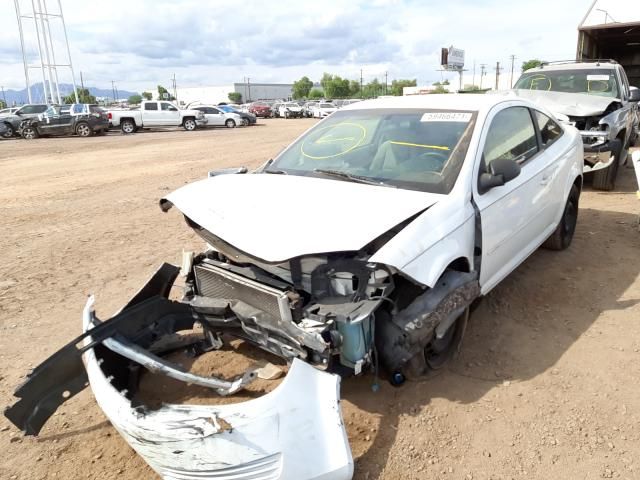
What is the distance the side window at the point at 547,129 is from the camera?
15.1 ft

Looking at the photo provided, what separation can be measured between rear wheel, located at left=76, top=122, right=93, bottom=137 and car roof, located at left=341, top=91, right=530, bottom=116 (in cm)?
2268

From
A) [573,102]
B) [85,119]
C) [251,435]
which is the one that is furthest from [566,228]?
[85,119]

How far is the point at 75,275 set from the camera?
5133 millimetres

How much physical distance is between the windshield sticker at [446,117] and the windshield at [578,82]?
6613mm

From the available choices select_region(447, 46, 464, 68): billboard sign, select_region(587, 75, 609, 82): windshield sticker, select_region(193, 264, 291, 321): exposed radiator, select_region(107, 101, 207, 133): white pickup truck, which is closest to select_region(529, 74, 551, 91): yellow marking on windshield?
select_region(587, 75, 609, 82): windshield sticker

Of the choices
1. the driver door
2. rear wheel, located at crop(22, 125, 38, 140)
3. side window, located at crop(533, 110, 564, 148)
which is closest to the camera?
the driver door

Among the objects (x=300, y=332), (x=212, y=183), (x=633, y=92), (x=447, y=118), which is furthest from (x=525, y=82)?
(x=300, y=332)

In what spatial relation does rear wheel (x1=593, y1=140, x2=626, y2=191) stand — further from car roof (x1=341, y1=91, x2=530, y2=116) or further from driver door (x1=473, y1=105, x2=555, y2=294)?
car roof (x1=341, y1=91, x2=530, y2=116)

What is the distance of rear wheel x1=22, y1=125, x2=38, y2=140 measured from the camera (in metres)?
23.0

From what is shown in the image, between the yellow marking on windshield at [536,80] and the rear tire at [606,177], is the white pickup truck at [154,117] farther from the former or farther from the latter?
the rear tire at [606,177]

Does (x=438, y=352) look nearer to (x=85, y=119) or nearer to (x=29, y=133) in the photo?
(x=85, y=119)

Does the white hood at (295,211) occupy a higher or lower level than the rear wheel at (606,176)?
higher

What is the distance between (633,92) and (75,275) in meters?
9.63

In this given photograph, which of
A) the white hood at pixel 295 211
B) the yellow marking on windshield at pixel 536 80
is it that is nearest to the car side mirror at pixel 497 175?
the white hood at pixel 295 211
